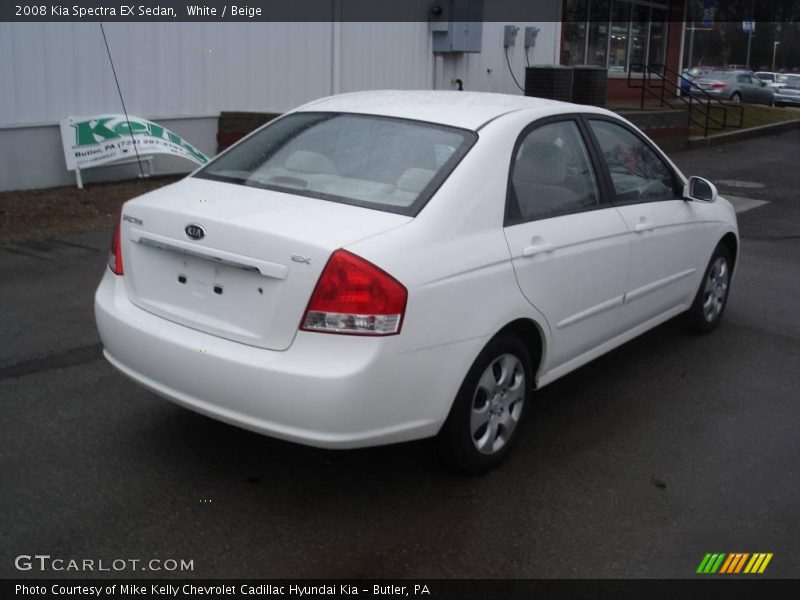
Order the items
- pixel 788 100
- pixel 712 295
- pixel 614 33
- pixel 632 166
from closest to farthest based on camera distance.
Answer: pixel 632 166, pixel 712 295, pixel 614 33, pixel 788 100

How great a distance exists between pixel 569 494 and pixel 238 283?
5.68ft

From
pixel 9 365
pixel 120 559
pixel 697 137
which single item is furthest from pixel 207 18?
Result: pixel 697 137

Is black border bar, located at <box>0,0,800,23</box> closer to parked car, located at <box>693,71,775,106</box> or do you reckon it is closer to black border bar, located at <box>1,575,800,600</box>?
black border bar, located at <box>1,575,800,600</box>

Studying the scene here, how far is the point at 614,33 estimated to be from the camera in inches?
1004

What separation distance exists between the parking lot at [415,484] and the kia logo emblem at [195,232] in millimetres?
1089

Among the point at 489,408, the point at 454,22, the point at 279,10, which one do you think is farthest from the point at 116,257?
the point at 454,22

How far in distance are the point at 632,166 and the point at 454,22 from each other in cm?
1089

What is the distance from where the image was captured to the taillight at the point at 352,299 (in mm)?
3619

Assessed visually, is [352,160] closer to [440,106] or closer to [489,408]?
[440,106]

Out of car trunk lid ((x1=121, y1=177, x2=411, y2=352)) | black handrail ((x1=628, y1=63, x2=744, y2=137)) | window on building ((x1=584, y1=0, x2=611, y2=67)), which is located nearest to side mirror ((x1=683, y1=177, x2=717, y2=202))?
car trunk lid ((x1=121, y1=177, x2=411, y2=352))

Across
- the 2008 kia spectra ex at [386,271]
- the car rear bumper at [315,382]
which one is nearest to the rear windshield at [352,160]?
the 2008 kia spectra ex at [386,271]

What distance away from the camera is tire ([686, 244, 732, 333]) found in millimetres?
6414

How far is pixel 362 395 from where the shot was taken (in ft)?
11.9

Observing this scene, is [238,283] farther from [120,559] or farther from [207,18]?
[207,18]
